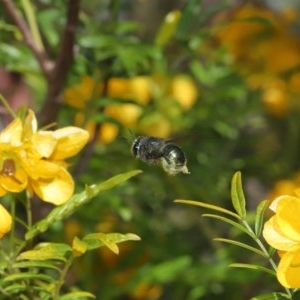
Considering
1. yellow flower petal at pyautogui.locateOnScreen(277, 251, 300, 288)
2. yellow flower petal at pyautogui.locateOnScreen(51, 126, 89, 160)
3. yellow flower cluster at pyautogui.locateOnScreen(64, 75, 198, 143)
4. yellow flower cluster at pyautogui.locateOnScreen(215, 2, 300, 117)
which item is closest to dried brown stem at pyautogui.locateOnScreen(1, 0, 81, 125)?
yellow flower cluster at pyautogui.locateOnScreen(64, 75, 198, 143)

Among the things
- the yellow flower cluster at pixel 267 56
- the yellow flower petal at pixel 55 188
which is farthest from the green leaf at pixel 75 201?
the yellow flower cluster at pixel 267 56

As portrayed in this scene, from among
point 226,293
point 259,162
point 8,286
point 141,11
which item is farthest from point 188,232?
point 8,286

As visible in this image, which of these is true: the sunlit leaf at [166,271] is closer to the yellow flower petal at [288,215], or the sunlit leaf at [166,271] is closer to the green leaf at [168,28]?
the green leaf at [168,28]

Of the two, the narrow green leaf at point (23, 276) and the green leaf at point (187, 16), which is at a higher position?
the narrow green leaf at point (23, 276)

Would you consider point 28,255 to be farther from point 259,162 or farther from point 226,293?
point 259,162

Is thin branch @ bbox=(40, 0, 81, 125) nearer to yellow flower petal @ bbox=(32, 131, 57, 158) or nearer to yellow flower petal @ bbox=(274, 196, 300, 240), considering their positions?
yellow flower petal @ bbox=(32, 131, 57, 158)

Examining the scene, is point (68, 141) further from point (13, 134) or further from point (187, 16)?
point (187, 16)
